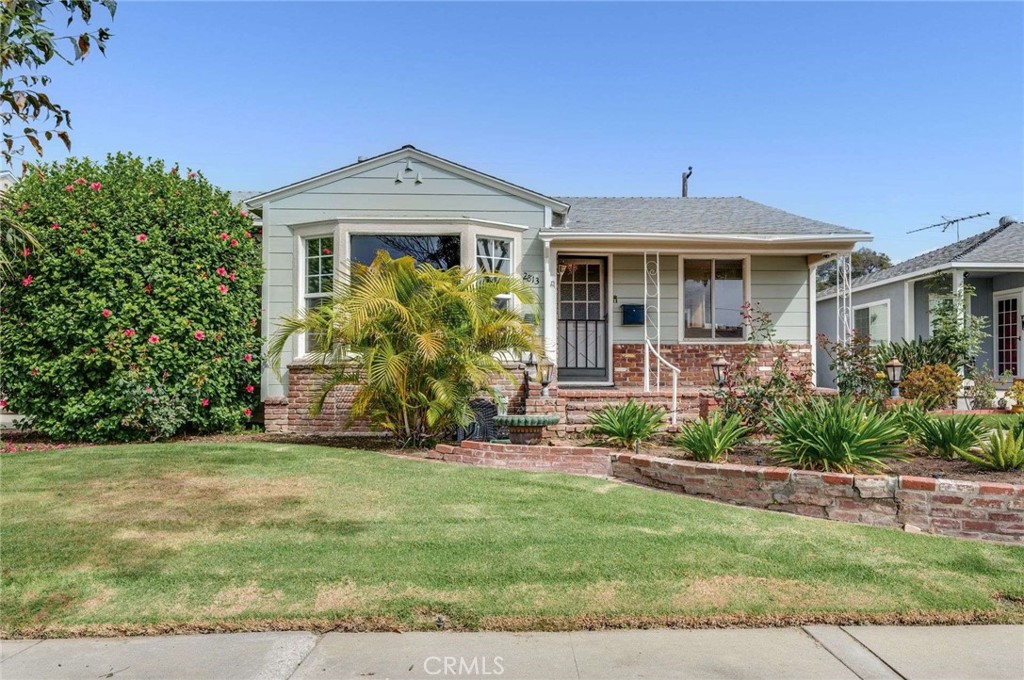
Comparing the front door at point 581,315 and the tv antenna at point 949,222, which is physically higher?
the tv antenna at point 949,222

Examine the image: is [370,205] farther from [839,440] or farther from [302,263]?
[839,440]

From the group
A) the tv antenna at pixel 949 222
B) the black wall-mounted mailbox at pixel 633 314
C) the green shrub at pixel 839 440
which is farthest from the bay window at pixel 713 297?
the tv antenna at pixel 949 222

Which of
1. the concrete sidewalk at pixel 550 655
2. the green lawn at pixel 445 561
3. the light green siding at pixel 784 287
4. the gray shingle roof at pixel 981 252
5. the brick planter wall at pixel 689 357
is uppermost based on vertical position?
the gray shingle roof at pixel 981 252

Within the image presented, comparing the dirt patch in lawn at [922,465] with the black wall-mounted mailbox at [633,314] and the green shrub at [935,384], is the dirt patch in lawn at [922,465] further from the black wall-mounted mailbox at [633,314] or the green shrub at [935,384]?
the green shrub at [935,384]

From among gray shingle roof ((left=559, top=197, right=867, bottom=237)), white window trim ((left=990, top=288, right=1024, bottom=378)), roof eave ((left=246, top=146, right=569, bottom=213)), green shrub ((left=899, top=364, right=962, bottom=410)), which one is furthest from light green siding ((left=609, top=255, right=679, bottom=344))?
white window trim ((left=990, top=288, right=1024, bottom=378))

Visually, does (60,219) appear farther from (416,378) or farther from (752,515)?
(752,515)

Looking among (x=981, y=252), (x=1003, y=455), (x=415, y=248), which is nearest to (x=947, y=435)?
(x=1003, y=455)

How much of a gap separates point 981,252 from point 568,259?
9990 mm

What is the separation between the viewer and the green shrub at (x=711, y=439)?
21.0 feet

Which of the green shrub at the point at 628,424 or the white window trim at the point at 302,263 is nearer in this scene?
the green shrub at the point at 628,424

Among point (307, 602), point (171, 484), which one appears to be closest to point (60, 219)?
point (171, 484)

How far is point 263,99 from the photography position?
11266mm

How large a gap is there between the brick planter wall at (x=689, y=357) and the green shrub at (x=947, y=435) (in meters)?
4.92

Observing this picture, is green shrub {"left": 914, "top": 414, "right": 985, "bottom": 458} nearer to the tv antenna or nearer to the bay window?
the bay window
